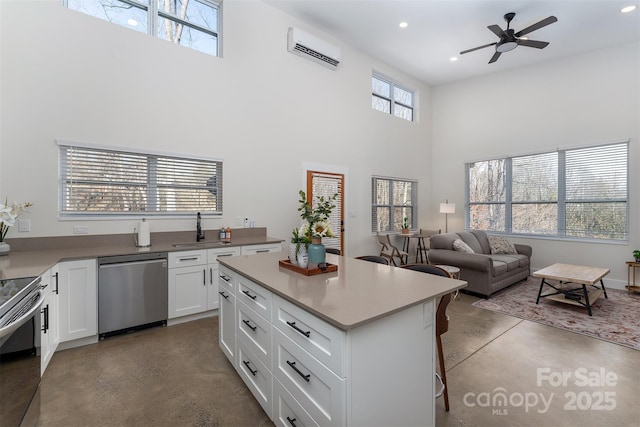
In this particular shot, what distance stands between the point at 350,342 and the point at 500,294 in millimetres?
4211

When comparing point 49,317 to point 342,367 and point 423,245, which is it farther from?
point 423,245

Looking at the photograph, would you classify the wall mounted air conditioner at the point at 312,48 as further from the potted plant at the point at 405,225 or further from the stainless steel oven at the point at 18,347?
the stainless steel oven at the point at 18,347

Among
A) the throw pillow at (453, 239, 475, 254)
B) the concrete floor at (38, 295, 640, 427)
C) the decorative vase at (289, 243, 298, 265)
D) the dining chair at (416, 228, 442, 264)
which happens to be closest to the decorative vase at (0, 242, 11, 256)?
the concrete floor at (38, 295, 640, 427)

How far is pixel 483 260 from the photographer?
13.7ft

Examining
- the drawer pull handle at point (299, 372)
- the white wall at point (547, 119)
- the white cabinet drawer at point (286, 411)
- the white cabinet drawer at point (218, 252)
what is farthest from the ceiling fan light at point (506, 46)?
the white cabinet drawer at point (286, 411)

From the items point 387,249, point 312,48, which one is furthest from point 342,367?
point 312,48

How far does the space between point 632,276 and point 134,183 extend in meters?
7.59

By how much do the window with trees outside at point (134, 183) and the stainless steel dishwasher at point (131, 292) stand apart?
0.79m

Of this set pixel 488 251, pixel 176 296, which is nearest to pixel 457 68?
pixel 488 251

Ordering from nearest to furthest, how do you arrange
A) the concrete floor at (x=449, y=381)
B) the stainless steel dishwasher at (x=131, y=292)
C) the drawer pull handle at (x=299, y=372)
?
the drawer pull handle at (x=299, y=372) → the concrete floor at (x=449, y=381) → the stainless steel dishwasher at (x=131, y=292)

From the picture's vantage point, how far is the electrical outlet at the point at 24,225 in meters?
2.82

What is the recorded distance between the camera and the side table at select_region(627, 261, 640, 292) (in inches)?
177

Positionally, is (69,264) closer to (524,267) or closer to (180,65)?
(180,65)

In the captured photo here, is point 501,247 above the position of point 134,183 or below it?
below
